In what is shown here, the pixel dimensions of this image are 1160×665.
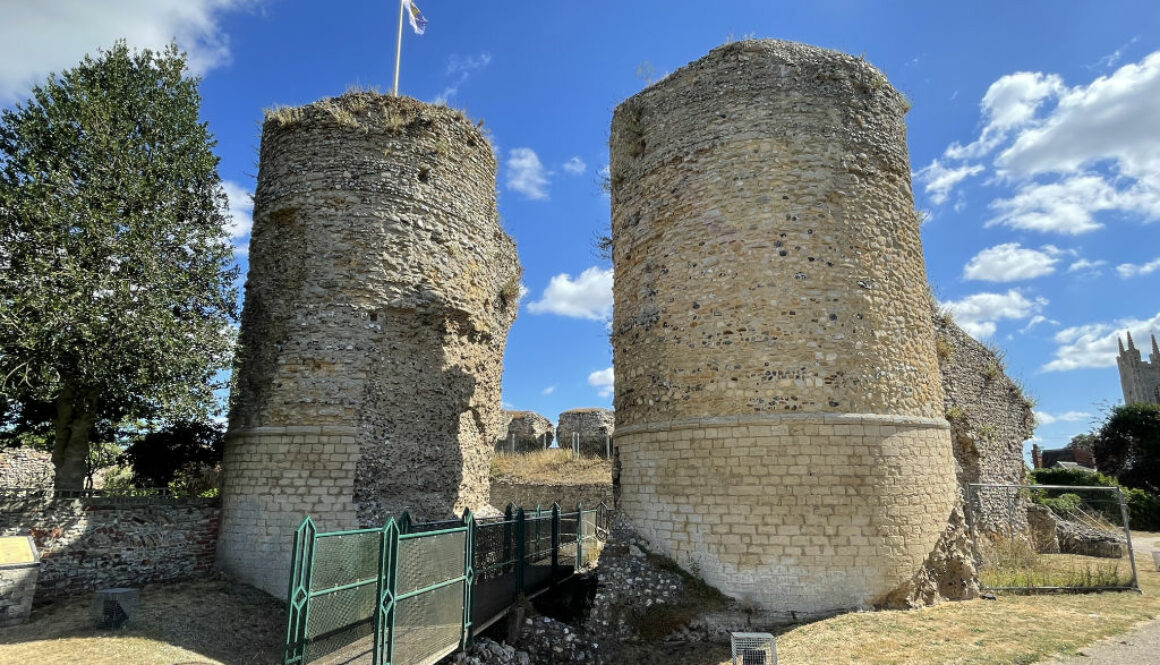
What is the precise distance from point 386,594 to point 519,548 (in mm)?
3940

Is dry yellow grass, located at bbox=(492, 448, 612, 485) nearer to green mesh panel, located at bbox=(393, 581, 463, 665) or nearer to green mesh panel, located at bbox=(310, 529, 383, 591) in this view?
green mesh panel, located at bbox=(393, 581, 463, 665)

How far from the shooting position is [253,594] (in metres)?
10.1

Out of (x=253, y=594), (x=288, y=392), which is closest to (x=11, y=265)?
(x=288, y=392)

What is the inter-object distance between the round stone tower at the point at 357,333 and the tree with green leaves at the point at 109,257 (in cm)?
103

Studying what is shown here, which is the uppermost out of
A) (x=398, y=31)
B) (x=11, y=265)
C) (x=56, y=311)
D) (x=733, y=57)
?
(x=398, y=31)

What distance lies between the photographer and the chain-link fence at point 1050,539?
432 inches

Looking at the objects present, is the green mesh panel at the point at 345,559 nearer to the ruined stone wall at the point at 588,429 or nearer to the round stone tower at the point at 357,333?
the round stone tower at the point at 357,333

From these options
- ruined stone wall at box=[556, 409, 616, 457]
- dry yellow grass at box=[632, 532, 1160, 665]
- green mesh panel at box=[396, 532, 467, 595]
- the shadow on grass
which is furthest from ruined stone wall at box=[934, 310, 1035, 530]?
ruined stone wall at box=[556, 409, 616, 457]

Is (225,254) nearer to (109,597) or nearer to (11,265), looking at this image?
(11,265)

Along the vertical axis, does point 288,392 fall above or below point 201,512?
above

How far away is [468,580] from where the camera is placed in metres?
8.06

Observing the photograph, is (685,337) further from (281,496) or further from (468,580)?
(281,496)

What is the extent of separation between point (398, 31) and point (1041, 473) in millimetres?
29987

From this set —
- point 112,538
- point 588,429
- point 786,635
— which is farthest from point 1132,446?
point 112,538
